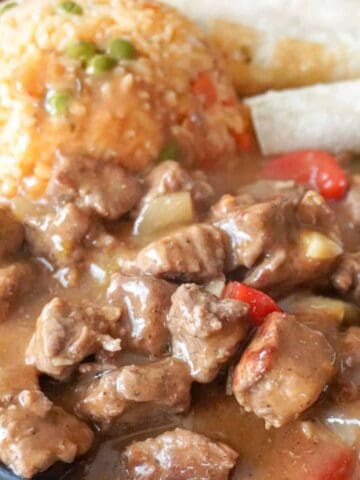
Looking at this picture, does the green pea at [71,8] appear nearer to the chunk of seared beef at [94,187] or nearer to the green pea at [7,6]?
the green pea at [7,6]

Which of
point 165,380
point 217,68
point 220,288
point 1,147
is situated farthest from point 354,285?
point 1,147

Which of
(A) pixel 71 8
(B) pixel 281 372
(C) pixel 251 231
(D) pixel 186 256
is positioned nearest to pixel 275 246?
(C) pixel 251 231

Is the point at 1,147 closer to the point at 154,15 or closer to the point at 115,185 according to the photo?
the point at 115,185

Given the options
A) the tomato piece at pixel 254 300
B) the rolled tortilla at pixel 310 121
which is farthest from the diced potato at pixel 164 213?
the rolled tortilla at pixel 310 121

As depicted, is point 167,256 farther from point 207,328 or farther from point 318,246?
point 318,246

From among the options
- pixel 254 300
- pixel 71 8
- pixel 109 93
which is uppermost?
pixel 71 8

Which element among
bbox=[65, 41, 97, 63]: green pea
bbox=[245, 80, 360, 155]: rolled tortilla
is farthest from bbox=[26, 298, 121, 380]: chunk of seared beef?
bbox=[245, 80, 360, 155]: rolled tortilla
